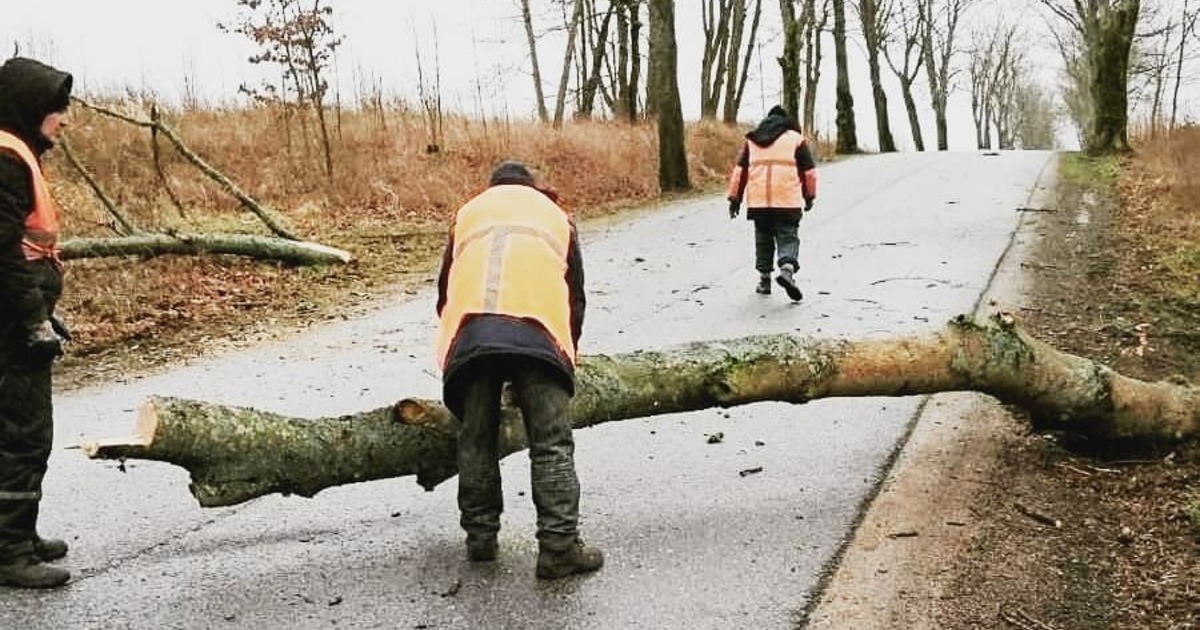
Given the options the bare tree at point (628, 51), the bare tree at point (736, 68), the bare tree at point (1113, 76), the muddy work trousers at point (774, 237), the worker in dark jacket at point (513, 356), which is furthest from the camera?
the bare tree at point (736, 68)

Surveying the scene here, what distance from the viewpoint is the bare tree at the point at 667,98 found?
62.8 ft

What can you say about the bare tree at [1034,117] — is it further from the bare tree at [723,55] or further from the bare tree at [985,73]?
the bare tree at [723,55]

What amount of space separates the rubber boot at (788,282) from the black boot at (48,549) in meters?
6.32

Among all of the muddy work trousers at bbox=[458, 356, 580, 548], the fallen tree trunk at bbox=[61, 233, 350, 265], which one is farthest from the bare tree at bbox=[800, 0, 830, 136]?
the muddy work trousers at bbox=[458, 356, 580, 548]

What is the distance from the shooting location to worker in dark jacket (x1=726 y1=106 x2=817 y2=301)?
10.0 m

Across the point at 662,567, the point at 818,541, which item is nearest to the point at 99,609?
the point at 662,567

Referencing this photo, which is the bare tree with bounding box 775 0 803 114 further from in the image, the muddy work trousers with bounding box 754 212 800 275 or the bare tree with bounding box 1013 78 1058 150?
the bare tree with bounding box 1013 78 1058 150

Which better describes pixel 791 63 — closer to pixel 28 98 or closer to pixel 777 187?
pixel 777 187

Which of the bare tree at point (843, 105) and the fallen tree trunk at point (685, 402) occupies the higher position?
the bare tree at point (843, 105)

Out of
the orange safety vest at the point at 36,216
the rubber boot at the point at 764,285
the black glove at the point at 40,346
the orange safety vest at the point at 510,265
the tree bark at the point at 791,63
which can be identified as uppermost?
the tree bark at the point at 791,63

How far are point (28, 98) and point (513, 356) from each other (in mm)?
2106

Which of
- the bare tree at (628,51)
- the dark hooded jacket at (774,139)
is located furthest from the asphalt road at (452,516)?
the bare tree at (628,51)

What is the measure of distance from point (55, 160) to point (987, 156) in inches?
813

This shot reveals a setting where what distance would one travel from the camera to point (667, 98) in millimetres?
19016
